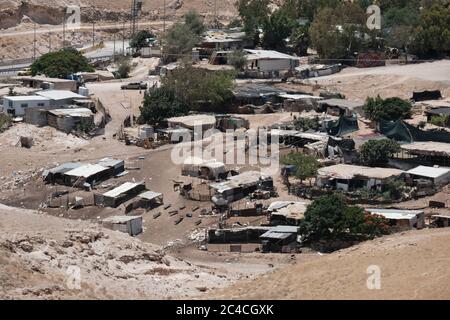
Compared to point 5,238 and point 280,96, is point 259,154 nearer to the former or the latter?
point 280,96

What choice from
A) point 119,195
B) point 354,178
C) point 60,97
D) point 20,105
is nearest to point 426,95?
point 354,178

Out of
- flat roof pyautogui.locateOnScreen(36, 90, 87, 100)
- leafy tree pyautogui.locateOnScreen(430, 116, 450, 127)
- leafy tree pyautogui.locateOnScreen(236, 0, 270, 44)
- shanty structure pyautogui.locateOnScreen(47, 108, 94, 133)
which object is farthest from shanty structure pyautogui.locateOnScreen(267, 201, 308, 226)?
leafy tree pyautogui.locateOnScreen(236, 0, 270, 44)

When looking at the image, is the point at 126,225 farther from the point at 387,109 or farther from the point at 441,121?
the point at 441,121

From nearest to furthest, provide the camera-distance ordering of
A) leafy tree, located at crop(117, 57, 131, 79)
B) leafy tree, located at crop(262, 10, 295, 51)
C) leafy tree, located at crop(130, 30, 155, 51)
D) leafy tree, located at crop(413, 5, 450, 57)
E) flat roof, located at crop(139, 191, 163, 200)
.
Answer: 1. flat roof, located at crop(139, 191, 163, 200)
2. leafy tree, located at crop(413, 5, 450, 57)
3. leafy tree, located at crop(117, 57, 131, 79)
4. leafy tree, located at crop(262, 10, 295, 51)
5. leafy tree, located at crop(130, 30, 155, 51)

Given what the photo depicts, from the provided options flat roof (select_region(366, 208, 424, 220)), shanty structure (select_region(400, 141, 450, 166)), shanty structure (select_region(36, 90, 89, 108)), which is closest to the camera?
flat roof (select_region(366, 208, 424, 220))

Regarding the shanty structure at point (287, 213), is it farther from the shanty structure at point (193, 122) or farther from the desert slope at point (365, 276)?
the shanty structure at point (193, 122)

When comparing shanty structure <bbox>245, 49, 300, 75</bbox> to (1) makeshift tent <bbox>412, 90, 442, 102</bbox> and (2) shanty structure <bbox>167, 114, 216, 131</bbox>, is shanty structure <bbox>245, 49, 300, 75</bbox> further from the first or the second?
(2) shanty structure <bbox>167, 114, 216, 131</bbox>

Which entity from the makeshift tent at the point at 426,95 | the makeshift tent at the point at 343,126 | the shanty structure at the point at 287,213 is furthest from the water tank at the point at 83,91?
the shanty structure at the point at 287,213
